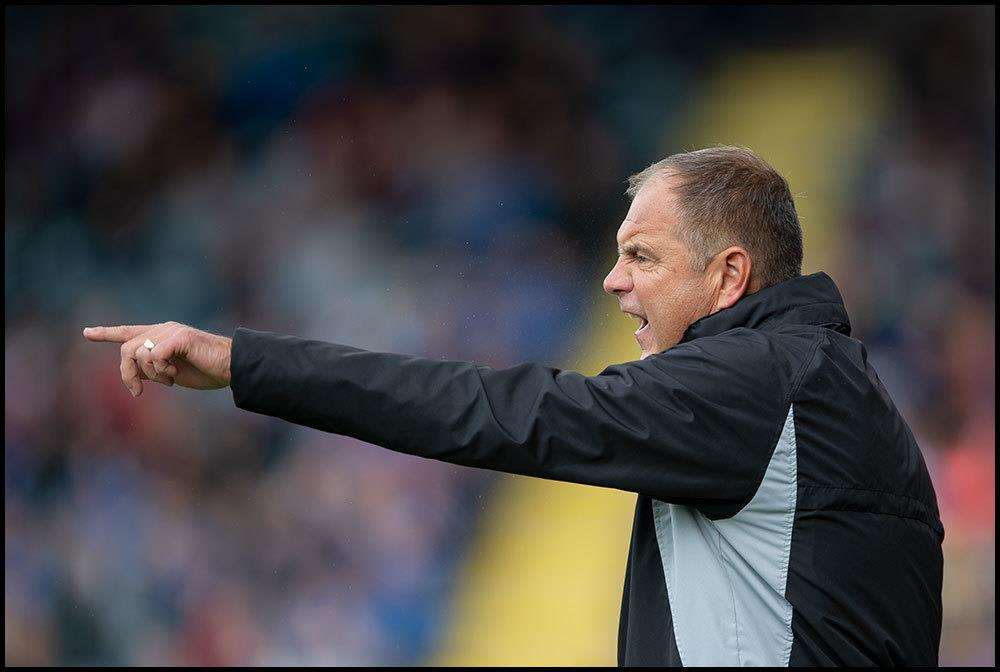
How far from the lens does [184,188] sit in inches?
193

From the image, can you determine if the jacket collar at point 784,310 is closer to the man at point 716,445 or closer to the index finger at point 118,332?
the man at point 716,445

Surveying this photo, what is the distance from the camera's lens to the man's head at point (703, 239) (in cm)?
189

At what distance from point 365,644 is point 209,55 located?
8.34ft

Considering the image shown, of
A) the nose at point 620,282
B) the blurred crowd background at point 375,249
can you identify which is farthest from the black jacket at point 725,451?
the blurred crowd background at point 375,249

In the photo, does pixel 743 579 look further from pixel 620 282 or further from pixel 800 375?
pixel 620 282

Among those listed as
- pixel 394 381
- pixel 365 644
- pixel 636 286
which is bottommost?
pixel 365 644

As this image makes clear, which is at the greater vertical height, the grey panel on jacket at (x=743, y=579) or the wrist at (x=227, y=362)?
the wrist at (x=227, y=362)

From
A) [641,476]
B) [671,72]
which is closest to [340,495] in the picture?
[671,72]

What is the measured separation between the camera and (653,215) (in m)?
1.95

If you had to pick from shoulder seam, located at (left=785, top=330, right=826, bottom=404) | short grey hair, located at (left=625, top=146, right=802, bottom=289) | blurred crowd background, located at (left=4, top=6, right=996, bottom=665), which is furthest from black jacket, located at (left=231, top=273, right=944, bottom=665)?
blurred crowd background, located at (left=4, top=6, right=996, bottom=665)

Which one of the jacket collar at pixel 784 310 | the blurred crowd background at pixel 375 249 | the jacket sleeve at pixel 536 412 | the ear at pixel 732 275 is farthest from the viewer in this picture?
the blurred crowd background at pixel 375 249

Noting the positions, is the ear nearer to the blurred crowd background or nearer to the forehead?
the forehead

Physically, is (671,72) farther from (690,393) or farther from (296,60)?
(690,393)

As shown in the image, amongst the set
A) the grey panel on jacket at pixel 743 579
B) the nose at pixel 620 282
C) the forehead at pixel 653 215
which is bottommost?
the grey panel on jacket at pixel 743 579
